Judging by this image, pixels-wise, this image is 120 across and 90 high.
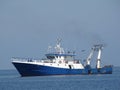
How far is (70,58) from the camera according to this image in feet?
428

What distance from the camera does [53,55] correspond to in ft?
415

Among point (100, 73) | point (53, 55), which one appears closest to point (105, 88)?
point (53, 55)

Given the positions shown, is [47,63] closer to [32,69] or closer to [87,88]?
[32,69]

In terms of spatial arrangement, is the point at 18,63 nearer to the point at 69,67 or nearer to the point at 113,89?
the point at 69,67

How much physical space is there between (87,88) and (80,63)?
4174 centimetres

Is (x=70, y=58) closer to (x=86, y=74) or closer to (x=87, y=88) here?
(x=86, y=74)

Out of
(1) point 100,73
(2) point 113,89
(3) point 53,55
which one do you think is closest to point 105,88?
(2) point 113,89

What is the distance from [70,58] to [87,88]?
39823 millimetres

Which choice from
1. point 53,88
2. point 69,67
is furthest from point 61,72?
point 53,88

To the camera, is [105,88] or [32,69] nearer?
[105,88]

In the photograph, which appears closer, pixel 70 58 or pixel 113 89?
pixel 113 89

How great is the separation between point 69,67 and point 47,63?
18.2 feet

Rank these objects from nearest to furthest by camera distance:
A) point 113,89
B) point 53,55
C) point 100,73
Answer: point 113,89, point 53,55, point 100,73

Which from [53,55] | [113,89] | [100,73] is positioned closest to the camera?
[113,89]
